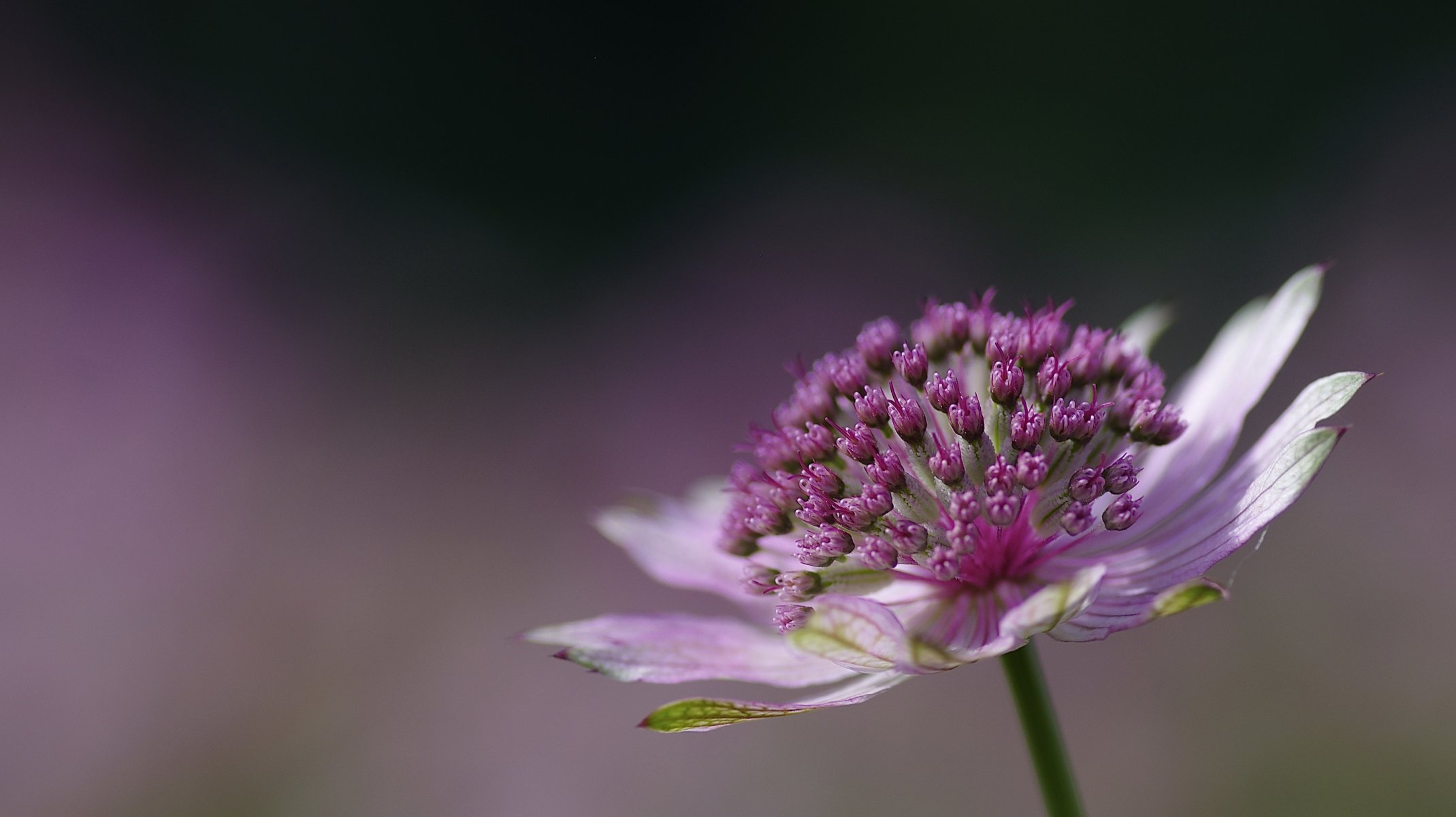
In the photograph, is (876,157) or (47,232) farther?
(876,157)

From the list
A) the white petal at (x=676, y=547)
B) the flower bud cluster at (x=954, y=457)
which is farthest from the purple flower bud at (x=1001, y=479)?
the white petal at (x=676, y=547)

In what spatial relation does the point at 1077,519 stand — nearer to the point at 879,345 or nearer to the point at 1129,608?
the point at 1129,608

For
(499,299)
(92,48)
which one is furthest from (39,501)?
(92,48)

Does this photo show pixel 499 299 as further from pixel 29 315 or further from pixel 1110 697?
pixel 1110 697

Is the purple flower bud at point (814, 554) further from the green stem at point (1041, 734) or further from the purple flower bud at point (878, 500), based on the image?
the green stem at point (1041, 734)

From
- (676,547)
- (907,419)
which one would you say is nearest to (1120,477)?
(907,419)

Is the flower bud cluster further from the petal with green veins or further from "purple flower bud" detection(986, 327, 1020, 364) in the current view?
the petal with green veins
